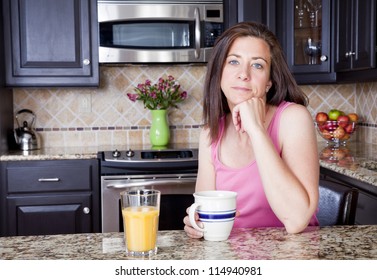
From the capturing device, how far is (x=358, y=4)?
2996 millimetres

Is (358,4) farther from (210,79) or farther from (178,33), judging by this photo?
(210,79)

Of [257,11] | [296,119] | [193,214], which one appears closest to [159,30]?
[257,11]

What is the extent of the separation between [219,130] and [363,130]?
234 cm

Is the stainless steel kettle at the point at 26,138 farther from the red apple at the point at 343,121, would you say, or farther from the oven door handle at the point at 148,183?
the red apple at the point at 343,121

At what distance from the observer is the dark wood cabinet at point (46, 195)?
10.2 ft

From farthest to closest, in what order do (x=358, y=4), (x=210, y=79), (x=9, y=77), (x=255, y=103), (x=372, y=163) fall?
1. (x=9, y=77)
2. (x=358, y=4)
3. (x=372, y=163)
4. (x=210, y=79)
5. (x=255, y=103)

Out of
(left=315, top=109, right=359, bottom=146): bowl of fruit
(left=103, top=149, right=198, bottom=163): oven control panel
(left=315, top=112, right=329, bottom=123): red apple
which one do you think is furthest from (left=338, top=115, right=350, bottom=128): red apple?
(left=103, top=149, right=198, bottom=163): oven control panel

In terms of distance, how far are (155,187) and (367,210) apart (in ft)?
4.00

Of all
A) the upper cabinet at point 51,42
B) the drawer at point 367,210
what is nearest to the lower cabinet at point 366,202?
the drawer at point 367,210

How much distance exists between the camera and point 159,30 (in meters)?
3.41

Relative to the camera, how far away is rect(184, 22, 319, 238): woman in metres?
1.26

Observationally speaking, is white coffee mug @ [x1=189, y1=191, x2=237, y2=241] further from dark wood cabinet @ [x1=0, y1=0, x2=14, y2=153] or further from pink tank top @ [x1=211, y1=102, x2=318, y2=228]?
dark wood cabinet @ [x1=0, y1=0, x2=14, y2=153]

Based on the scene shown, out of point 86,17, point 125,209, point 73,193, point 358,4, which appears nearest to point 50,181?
point 73,193

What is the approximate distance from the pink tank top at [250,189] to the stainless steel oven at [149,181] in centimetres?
156
